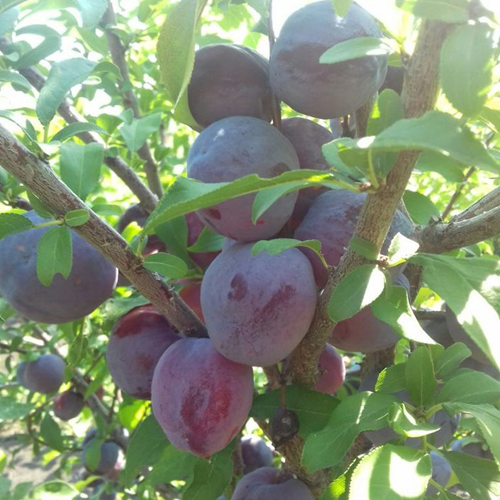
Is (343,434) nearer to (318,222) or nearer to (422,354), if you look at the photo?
(422,354)

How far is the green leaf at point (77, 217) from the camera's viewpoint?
584 millimetres

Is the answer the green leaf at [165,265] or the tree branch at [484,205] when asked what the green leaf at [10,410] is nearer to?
the green leaf at [165,265]

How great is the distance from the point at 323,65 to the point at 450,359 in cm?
34

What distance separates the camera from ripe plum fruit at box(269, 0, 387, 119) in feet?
1.78

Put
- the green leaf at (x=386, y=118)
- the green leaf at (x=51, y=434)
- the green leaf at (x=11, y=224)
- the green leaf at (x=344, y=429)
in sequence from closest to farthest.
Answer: the green leaf at (x=386, y=118)
the green leaf at (x=344, y=429)
the green leaf at (x=11, y=224)
the green leaf at (x=51, y=434)

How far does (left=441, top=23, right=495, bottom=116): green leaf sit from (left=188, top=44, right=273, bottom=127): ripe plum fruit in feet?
0.93

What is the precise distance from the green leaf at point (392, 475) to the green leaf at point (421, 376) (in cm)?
10

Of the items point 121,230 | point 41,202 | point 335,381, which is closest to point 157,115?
point 121,230

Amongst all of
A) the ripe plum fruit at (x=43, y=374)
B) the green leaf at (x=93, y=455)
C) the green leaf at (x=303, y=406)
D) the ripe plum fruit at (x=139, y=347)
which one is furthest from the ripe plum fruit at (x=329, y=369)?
the ripe plum fruit at (x=43, y=374)

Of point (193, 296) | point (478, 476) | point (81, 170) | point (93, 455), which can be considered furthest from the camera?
point (93, 455)

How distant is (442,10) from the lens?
15.1 inches

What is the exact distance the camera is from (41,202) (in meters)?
0.64

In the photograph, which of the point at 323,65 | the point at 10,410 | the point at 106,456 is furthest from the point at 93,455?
the point at 323,65

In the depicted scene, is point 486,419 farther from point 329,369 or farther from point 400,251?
point 329,369
